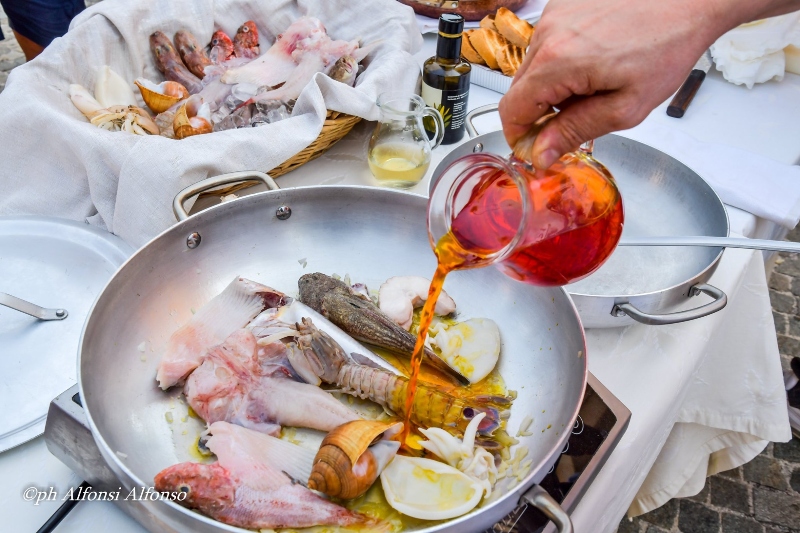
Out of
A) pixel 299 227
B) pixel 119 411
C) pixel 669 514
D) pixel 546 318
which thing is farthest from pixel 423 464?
pixel 669 514

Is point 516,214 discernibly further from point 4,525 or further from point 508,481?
point 4,525

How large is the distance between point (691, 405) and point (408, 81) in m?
1.05

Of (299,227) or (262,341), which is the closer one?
(262,341)

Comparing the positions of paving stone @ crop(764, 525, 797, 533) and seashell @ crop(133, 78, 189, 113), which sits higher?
seashell @ crop(133, 78, 189, 113)

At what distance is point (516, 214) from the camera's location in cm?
70

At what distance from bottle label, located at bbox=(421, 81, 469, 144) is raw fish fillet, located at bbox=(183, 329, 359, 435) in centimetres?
81

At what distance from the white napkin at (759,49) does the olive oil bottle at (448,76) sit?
991 millimetres

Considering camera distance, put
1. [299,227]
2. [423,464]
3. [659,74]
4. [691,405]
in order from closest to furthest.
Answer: [659,74] → [423,464] → [299,227] → [691,405]

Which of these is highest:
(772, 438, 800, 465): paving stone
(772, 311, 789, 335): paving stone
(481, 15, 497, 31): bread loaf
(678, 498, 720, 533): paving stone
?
(481, 15, 497, 31): bread loaf

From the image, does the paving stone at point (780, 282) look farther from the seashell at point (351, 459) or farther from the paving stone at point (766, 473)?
the seashell at point (351, 459)

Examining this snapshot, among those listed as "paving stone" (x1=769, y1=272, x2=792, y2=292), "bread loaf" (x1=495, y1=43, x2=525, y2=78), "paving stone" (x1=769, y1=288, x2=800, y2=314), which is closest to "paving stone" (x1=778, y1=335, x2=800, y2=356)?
"paving stone" (x1=769, y1=288, x2=800, y2=314)

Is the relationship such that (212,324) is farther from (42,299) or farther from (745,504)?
(745,504)

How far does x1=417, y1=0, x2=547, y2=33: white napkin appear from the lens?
1.89 metres

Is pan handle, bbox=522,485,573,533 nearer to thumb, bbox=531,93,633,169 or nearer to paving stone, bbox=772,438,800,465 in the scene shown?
thumb, bbox=531,93,633,169
